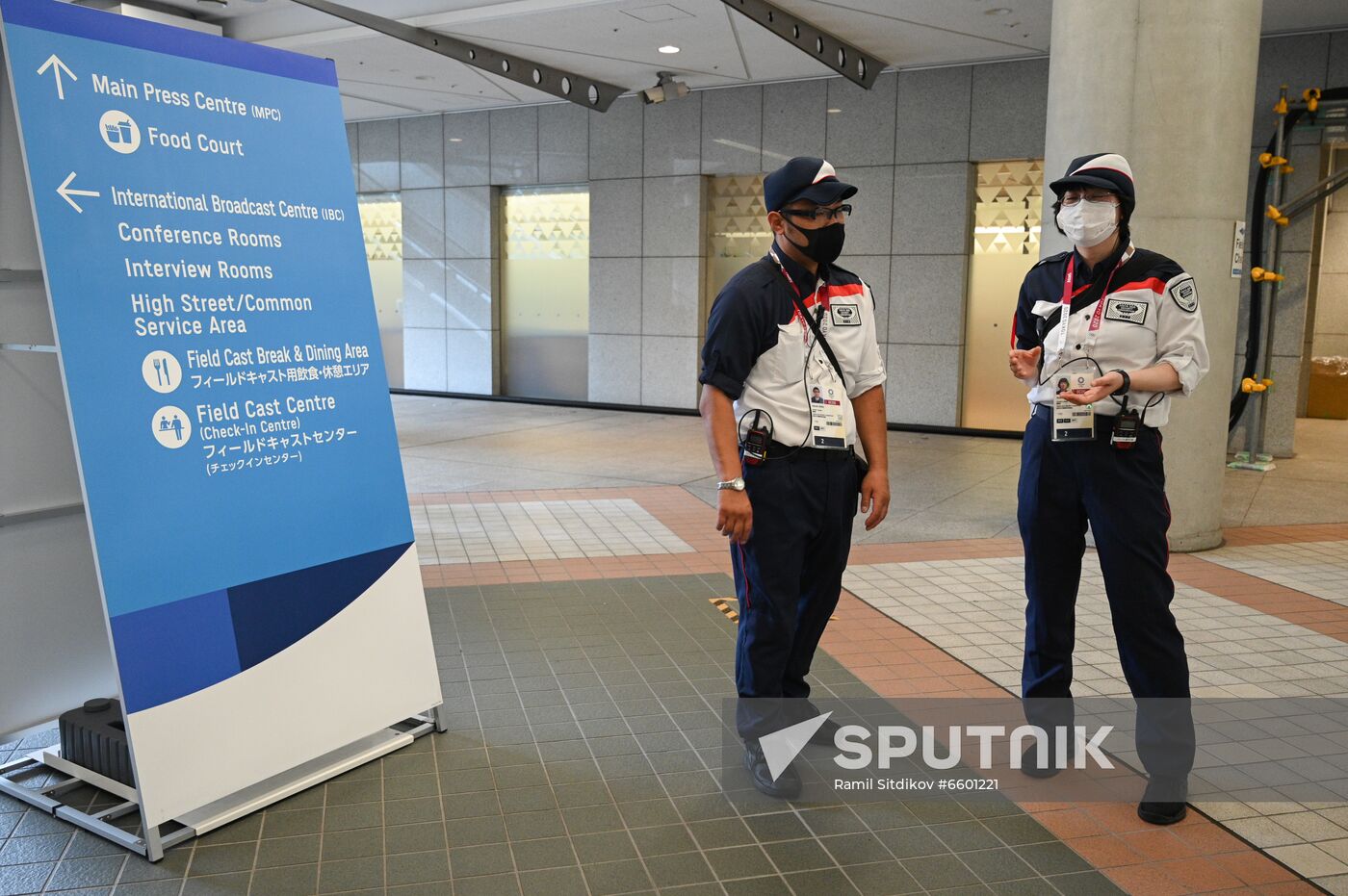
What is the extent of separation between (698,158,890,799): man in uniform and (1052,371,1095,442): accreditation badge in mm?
503

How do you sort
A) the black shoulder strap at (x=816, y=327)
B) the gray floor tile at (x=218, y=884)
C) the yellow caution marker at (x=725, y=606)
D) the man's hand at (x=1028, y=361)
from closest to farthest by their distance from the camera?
the gray floor tile at (x=218, y=884) → the black shoulder strap at (x=816, y=327) → the man's hand at (x=1028, y=361) → the yellow caution marker at (x=725, y=606)

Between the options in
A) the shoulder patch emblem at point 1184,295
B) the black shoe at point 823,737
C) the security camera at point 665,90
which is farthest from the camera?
the security camera at point 665,90

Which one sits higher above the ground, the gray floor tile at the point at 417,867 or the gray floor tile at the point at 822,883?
the gray floor tile at the point at 417,867

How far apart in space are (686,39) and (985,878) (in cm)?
871

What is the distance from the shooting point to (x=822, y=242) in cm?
300

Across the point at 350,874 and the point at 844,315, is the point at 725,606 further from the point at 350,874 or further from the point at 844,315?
the point at 350,874

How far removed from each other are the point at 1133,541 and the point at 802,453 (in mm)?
933

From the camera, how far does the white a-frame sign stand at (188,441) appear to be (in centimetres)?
271

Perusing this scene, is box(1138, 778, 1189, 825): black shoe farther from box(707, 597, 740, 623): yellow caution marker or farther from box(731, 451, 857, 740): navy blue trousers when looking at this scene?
Result: box(707, 597, 740, 623): yellow caution marker

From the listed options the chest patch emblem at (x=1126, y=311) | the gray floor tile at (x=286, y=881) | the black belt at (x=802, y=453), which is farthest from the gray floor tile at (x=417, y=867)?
the chest patch emblem at (x=1126, y=311)

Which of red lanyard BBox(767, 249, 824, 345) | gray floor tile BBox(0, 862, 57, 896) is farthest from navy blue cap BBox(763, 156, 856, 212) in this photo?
gray floor tile BBox(0, 862, 57, 896)

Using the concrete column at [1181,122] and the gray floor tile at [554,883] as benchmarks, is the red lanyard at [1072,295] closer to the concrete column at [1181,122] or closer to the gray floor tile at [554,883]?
the gray floor tile at [554,883]

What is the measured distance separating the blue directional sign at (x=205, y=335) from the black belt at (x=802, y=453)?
1.29 metres

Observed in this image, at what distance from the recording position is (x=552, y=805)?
3.04 metres
